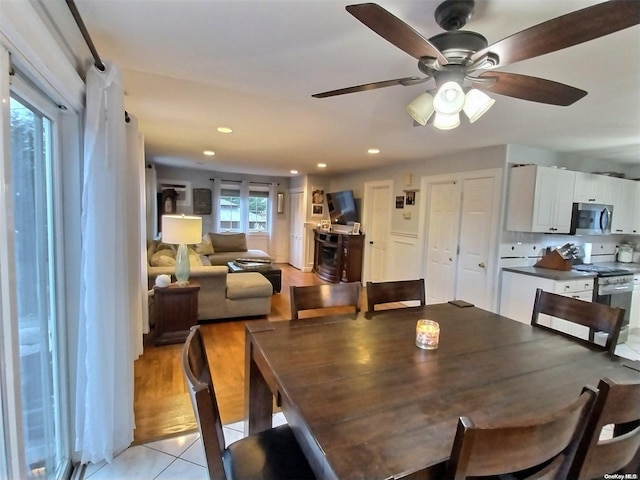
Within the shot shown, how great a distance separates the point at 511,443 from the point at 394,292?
140 cm

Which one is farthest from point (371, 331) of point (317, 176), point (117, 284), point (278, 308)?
point (317, 176)

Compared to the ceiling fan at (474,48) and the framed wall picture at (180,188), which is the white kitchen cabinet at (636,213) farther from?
the framed wall picture at (180,188)

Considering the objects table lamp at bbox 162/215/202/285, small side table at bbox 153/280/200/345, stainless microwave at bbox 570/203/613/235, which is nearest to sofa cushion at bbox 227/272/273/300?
small side table at bbox 153/280/200/345

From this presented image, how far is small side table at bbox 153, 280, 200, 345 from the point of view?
321cm

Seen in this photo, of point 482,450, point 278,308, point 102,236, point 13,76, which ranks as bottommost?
point 278,308

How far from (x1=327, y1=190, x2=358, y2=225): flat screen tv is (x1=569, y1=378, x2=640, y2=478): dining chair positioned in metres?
5.61

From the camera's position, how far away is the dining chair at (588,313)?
1.58 meters

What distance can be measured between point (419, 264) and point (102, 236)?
14.0 ft

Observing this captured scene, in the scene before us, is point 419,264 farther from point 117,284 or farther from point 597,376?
point 117,284

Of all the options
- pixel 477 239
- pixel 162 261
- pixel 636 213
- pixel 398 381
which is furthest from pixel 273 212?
pixel 398 381

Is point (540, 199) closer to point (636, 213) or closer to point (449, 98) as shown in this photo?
point (636, 213)

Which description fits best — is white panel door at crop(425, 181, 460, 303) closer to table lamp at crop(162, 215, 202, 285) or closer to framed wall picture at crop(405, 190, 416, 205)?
framed wall picture at crop(405, 190, 416, 205)

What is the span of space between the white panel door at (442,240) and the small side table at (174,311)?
10.7 feet

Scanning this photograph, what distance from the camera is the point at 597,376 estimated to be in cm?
127
